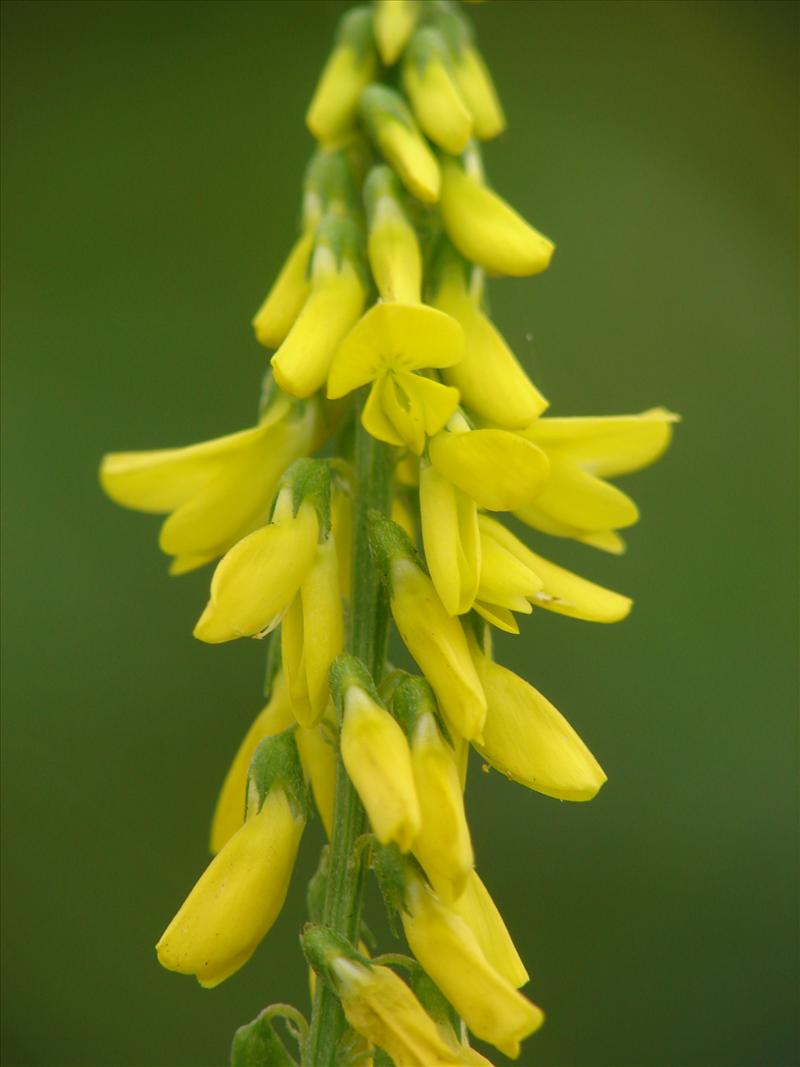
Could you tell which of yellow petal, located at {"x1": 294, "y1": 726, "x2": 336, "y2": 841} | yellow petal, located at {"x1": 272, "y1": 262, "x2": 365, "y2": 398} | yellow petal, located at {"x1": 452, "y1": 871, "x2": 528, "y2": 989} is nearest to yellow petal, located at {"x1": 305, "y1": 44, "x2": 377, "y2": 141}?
yellow petal, located at {"x1": 272, "y1": 262, "x2": 365, "y2": 398}

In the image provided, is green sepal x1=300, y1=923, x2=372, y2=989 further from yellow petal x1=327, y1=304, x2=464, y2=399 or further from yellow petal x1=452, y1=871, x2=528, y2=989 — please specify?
yellow petal x1=327, y1=304, x2=464, y2=399

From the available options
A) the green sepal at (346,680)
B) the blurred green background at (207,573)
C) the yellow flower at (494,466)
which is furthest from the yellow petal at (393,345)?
the blurred green background at (207,573)

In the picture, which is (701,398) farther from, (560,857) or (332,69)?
(332,69)

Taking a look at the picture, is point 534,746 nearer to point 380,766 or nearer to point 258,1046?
point 380,766

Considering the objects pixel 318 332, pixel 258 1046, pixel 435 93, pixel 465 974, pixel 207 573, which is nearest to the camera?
pixel 465 974

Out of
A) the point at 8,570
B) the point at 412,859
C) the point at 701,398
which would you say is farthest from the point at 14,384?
the point at 412,859

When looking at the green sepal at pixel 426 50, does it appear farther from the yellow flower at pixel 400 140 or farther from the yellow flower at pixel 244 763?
the yellow flower at pixel 244 763

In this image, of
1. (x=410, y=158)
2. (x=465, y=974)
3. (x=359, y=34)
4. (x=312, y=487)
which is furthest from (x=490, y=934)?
(x=359, y=34)

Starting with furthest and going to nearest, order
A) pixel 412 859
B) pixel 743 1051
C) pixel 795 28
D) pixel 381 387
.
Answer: pixel 795 28 → pixel 743 1051 → pixel 381 387 → pixel 412 859
